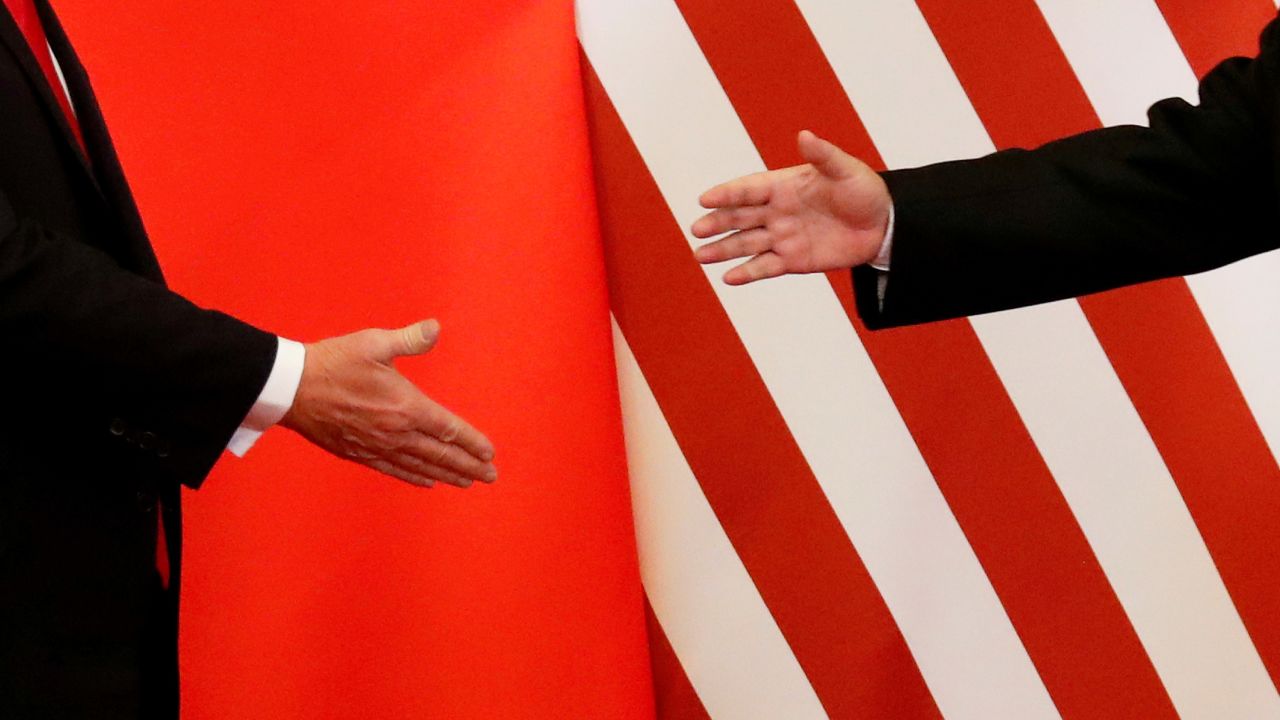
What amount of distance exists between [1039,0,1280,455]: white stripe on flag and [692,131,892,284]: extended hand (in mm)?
505

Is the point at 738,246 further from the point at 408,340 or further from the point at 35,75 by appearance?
the point at 35,75

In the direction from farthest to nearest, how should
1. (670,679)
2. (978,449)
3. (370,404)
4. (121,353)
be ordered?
(670,679) → (978,449) → (370,404) → (121,353)

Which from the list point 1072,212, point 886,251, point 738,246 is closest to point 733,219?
point 738,246

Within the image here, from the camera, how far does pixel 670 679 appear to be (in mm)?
1646

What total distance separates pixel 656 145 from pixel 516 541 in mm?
559

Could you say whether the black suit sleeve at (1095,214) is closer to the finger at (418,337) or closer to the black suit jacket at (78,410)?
the finger at (418,337)

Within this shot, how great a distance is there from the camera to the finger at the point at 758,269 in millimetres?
1102

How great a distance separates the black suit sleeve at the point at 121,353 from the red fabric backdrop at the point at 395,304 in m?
0.47

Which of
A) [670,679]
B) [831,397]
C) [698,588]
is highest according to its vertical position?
[831,397]

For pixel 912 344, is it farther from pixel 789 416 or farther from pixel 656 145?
pixel 656 145

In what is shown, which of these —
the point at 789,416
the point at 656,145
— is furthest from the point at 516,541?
the point at 656,145

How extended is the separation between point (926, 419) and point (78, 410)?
1018 millimetres

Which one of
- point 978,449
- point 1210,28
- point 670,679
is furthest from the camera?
point 670,679

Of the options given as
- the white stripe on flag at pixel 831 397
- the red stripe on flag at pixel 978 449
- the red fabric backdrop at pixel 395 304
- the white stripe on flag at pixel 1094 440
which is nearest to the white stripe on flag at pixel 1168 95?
the white stripe on flag at pixel 1094 440
